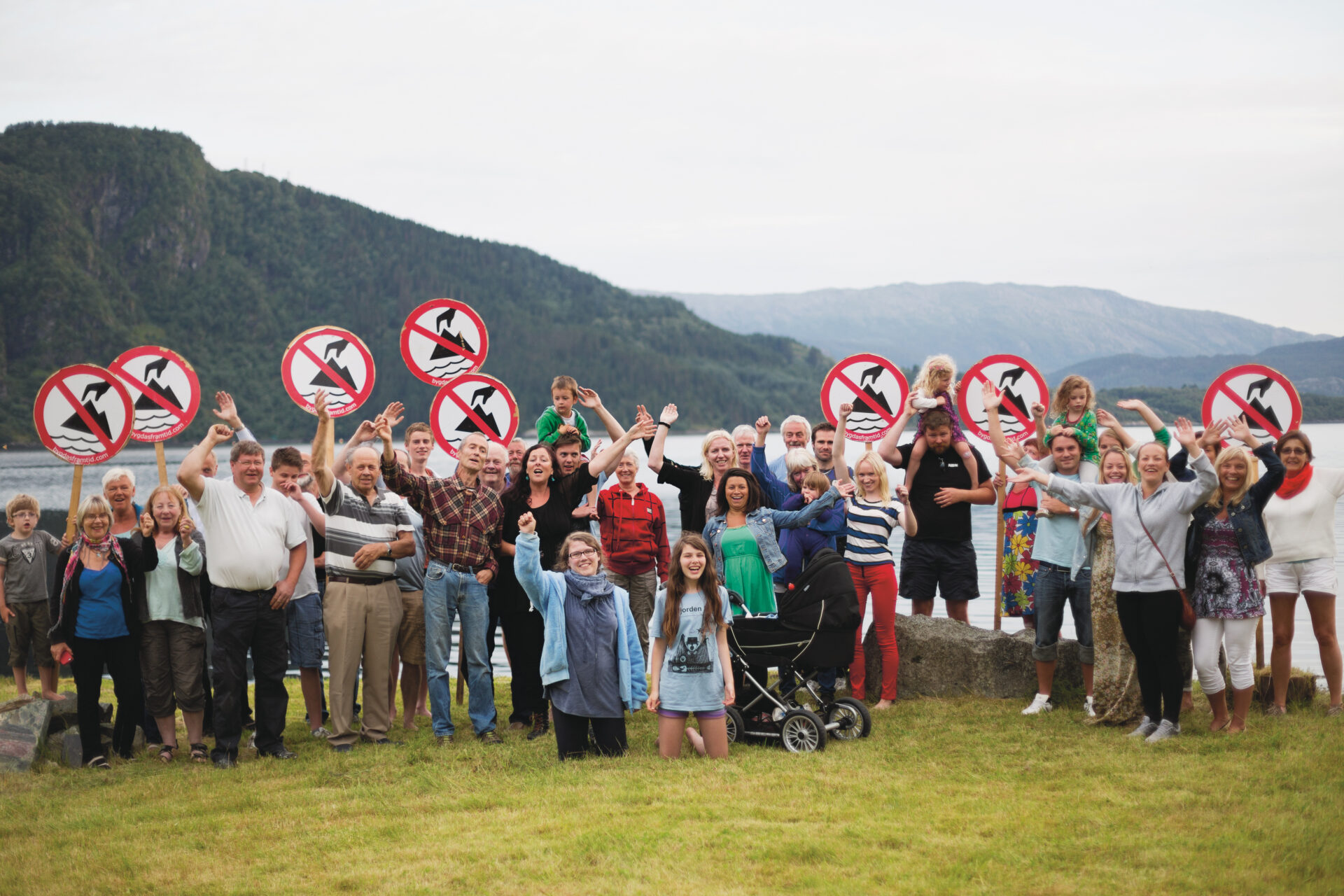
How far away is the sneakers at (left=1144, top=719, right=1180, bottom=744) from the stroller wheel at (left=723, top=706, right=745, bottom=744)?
8.39 ft

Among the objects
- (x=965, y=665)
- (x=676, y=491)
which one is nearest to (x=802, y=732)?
(x=965, y=665)

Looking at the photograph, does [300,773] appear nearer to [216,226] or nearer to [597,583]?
[597,583]

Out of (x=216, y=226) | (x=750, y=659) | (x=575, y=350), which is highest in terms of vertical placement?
(x=216, y=226)

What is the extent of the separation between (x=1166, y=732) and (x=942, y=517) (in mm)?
2276

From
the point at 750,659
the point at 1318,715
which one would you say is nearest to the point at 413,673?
the point at 750,659

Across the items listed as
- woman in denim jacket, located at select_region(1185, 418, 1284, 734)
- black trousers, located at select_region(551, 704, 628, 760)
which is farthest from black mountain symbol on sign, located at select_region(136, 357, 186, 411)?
woman in denim jacket, located at select_region(1185, 418, 1284, 734)

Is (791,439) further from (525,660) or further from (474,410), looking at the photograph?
(525,660)

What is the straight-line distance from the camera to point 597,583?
6.98 m

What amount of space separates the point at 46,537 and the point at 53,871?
4.59 meters

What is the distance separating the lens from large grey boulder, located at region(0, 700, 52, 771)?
7094 mm

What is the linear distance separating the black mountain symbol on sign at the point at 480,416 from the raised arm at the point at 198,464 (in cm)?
259

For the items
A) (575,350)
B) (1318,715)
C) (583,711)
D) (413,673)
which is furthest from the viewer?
(575,350)

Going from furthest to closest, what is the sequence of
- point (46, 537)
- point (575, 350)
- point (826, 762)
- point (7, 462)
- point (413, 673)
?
1. point (575, 350)
2. point (7, 462)
3. point (46, 537)
4. point (413, 673)
5. point (826, 762)

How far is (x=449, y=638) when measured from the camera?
24.2 feet
